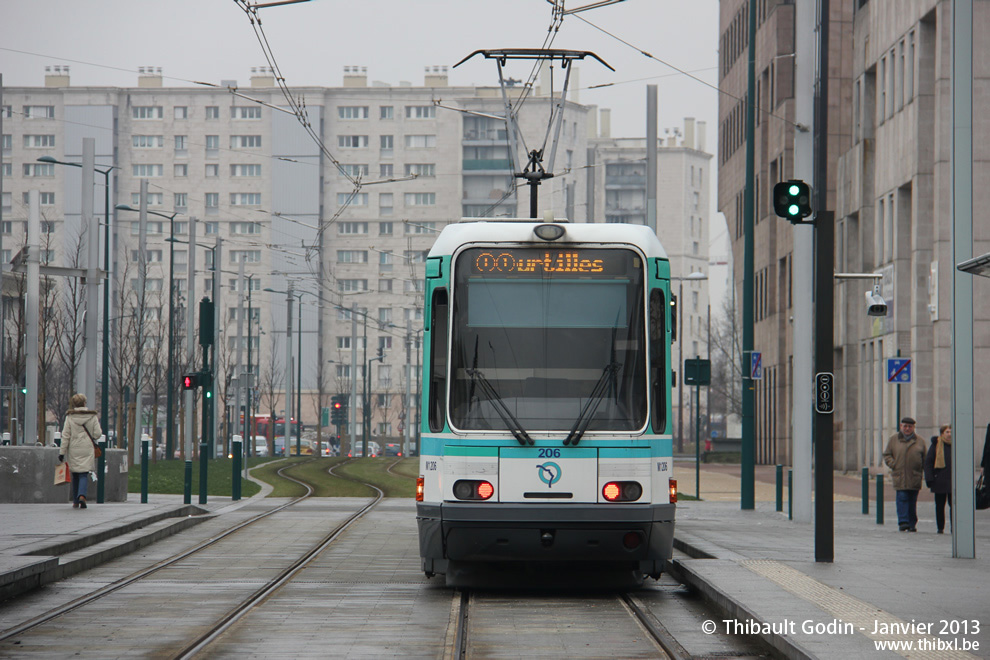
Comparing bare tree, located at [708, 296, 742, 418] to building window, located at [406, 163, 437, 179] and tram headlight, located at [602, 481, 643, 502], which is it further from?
tram headlight, located at [602, 481, 643, 502]

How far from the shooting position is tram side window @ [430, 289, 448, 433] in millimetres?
12203

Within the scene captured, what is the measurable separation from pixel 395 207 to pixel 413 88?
33.3ft

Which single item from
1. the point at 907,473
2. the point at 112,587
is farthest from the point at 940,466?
the point at 112,587

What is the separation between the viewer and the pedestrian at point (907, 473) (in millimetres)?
20344

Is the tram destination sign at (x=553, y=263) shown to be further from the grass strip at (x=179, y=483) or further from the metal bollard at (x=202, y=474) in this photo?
the grass strip at (x=179, y=483)

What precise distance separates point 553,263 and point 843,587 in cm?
361

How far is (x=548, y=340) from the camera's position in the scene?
39.9 feet

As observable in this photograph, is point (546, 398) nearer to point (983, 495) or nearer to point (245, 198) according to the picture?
point (983, 495)

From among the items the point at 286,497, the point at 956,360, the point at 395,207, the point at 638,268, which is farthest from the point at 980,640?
the point at 395,207

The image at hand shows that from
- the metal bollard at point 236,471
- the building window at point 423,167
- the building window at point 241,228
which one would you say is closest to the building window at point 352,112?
the building window at point 423,167

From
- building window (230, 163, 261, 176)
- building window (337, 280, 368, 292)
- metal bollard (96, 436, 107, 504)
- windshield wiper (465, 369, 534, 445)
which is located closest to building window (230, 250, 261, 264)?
building window (230, 163, 261, 176)

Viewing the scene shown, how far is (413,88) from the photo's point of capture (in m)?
122

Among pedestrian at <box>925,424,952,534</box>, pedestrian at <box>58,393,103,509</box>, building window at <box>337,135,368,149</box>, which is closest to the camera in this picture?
pedestrian at <box>925,424,952,534</box>

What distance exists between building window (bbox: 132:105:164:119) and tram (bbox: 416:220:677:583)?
370 feet
